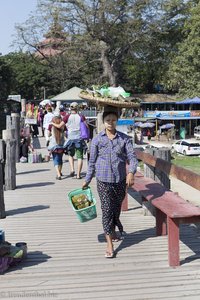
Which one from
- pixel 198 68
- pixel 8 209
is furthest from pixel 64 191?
pixel 198 68

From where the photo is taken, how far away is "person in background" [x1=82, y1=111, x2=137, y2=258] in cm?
567

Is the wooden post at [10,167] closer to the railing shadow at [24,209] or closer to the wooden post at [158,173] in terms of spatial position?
the railing shadow at [24,209]

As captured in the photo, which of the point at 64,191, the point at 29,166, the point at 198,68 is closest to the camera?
the point at 64,191

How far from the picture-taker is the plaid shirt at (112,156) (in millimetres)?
5672

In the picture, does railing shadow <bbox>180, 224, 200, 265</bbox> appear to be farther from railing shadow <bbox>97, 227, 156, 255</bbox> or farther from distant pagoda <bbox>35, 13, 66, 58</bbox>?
distant pagoda <bbox>35, 13, 66, 58</bbox>

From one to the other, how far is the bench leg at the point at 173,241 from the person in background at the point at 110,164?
2.20 ft

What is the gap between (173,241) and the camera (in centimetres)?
528

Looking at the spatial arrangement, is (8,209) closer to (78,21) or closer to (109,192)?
(109,192)

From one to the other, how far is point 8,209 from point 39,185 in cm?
263

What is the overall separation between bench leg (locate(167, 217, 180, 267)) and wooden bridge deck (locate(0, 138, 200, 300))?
95 millimetres

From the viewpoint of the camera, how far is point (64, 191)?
1030 cm

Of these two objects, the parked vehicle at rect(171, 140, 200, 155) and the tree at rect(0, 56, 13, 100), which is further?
the tree at rect(0, 56, 13, 100)

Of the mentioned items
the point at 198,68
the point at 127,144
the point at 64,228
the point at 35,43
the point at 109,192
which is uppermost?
the point at 35,43

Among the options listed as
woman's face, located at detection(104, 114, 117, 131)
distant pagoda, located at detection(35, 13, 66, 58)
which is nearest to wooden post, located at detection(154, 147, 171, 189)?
woman's face, located at detection(104, 114, 117, 131)
